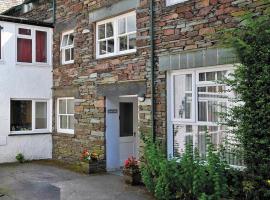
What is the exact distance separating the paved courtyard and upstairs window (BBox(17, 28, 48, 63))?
4.25m

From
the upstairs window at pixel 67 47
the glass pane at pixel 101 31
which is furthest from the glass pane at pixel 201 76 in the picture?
the upstairs window at pixel 67 47

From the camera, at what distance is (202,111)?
8.41 meters

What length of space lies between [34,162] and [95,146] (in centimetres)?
309

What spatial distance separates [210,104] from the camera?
27.0 ft

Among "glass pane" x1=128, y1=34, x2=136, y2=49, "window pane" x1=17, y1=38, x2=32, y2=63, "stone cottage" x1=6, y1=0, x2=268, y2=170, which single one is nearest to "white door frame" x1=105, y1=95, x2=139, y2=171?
"stone cottage" x1=6, y1=0, x2=268, y2=170

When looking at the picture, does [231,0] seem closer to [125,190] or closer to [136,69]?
[136,69]

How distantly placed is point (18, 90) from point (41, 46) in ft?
Answer: 6.41

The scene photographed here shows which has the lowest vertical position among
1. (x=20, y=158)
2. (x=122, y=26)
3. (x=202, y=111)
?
(x=20, y=158)

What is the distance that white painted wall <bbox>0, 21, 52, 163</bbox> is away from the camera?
12883mm

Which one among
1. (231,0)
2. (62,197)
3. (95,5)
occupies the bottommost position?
(62,197)

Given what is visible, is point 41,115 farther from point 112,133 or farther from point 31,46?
point 112,133

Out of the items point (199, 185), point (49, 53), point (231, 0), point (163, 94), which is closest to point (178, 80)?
point (163, 94)

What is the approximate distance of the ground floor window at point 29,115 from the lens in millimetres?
13367

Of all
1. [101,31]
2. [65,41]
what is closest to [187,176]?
[101,31]
